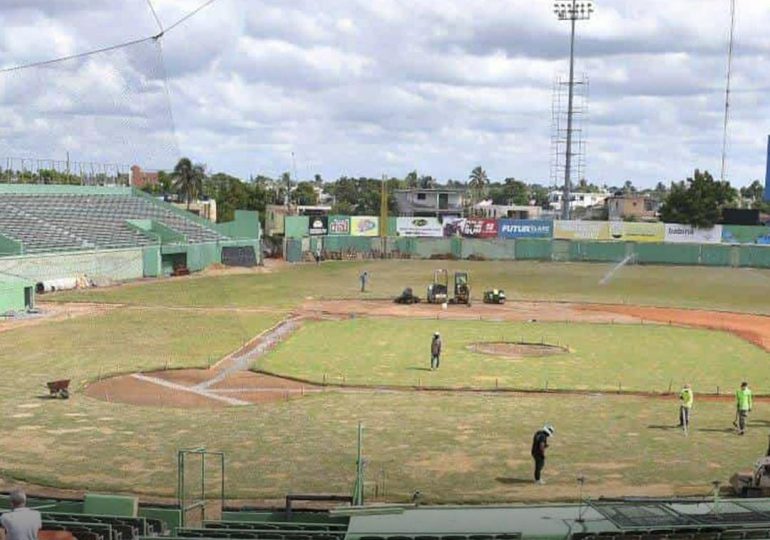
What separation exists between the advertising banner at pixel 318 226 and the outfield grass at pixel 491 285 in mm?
8971

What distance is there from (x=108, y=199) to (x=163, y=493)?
72.1 meters

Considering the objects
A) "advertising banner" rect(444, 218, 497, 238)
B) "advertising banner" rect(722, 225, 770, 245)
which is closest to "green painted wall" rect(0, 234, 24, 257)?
"advertising banner" rect(444, 218, 497, 238)

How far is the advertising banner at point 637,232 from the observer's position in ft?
325

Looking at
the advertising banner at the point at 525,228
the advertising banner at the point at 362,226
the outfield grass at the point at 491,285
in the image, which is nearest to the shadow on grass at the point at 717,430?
the outfield grass at the point at 491,285

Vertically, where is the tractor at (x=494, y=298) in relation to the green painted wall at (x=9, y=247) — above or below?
below

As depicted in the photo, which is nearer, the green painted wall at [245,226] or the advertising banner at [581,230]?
the green painted wall at [245,226]

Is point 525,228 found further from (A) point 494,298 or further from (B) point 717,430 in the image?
(B) point 717,430

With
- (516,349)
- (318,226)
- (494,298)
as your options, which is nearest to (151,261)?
(318,226)

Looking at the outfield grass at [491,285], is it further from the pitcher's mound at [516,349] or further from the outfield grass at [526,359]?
the pitcher's mound at [516,349]

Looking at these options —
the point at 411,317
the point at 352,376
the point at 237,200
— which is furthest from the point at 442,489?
the point at 237,200

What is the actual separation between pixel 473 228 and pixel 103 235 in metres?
45.2

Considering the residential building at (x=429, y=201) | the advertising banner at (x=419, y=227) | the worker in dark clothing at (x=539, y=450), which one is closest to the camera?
the worker in dark clothing at (x=539, y=450)

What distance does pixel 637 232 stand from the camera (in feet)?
326

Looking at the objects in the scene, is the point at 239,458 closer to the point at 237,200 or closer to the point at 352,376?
the point at 352,376
